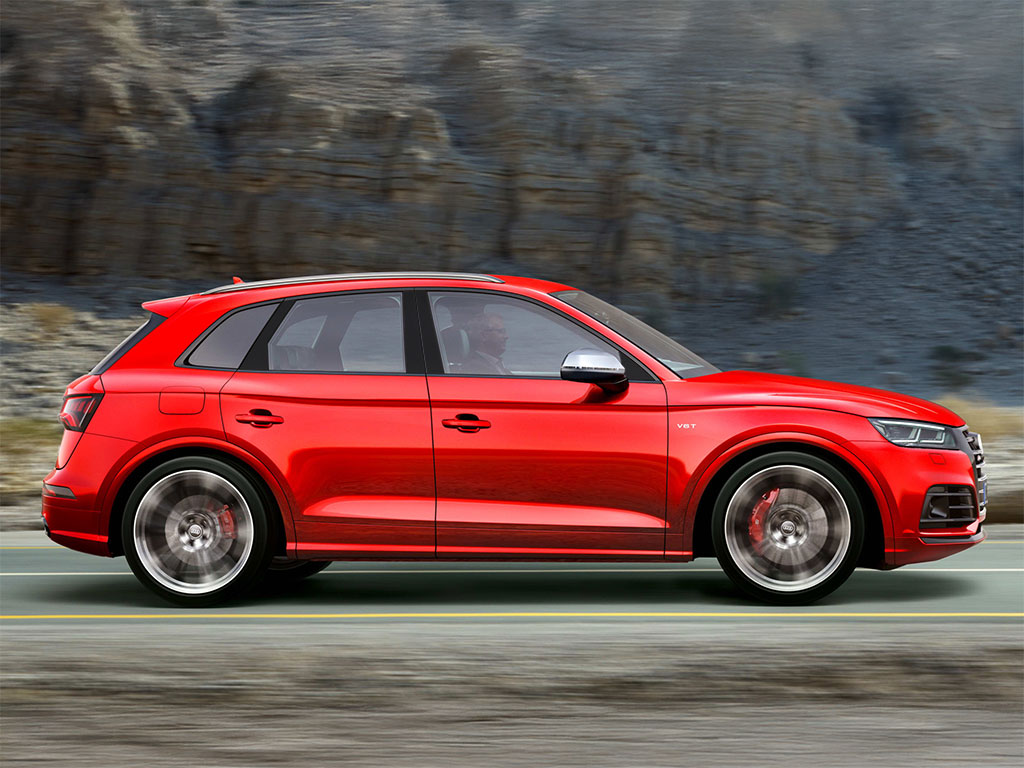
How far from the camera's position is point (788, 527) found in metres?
7.18

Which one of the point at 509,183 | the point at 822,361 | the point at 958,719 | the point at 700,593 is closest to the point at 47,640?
the point at 700,593

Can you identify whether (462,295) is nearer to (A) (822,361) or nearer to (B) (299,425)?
(B) (299,425)

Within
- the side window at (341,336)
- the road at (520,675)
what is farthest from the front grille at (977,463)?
the side window at (341,336)

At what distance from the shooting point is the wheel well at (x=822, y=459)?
717 centimetres

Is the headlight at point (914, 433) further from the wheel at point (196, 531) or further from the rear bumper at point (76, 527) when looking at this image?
the rear bumper at point (76, 527)

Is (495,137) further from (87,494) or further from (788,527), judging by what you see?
(788,527)

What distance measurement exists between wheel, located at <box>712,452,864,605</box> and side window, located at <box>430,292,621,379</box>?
974 mm

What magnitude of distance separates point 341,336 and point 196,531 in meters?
Answer: 1.25

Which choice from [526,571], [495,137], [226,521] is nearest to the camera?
[226,521]

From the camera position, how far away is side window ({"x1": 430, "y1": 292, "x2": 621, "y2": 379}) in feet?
24.2

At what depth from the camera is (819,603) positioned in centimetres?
748

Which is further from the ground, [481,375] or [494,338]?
[494,338]

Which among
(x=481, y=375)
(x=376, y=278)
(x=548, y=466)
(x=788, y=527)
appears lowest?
(x=788, y=527)

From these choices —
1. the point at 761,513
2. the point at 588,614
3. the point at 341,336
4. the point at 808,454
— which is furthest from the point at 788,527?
the point at 341,336
